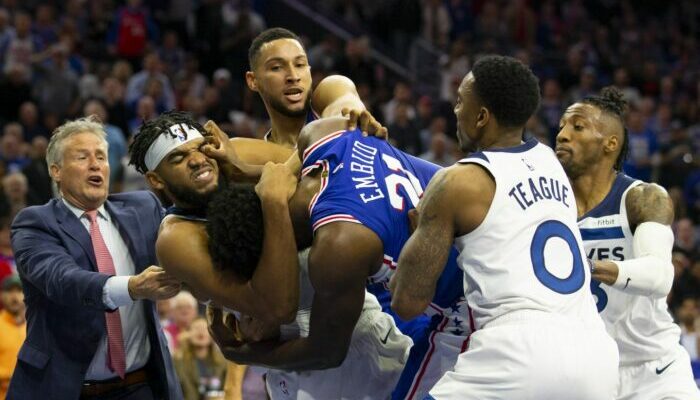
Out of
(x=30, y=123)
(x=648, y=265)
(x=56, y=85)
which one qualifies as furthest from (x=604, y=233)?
(x=56, y=85)

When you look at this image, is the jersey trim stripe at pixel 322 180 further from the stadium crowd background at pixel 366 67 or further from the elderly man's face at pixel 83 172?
the stadium crowd background at pixel 366 67

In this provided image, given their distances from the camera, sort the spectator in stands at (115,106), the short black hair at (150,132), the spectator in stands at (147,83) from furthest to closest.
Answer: the spectator in stands at (147,83) → the spectator in stands at (115,106) → the short black hair at (150,132)

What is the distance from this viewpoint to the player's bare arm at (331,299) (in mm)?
4145

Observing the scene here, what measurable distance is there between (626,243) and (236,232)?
1961mm

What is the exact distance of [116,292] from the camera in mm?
4820

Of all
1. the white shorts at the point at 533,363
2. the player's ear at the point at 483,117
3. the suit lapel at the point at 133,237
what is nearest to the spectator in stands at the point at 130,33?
the suit lapel at the point at 133,237

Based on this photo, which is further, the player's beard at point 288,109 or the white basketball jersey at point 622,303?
the player's beard at point 288,109

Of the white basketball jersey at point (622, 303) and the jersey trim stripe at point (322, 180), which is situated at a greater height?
the jersey trim stripe at point (322, 180)

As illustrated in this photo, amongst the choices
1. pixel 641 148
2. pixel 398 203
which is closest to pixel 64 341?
pixel 398 203

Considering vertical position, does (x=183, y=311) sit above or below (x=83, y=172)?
below

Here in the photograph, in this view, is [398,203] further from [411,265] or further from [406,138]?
[406,138]

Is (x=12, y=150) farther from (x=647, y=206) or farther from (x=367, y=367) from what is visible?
(x=647, y=206)

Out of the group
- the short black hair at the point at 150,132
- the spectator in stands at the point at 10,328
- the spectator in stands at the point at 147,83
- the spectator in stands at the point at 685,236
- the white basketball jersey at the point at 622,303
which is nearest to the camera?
the short black hair at the point at 150,132

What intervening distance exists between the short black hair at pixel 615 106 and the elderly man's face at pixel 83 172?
7.93 ft
